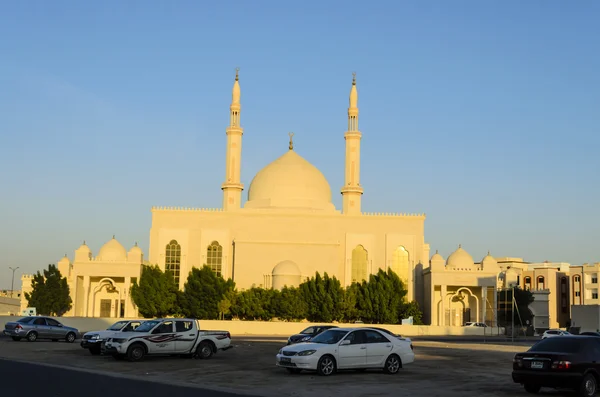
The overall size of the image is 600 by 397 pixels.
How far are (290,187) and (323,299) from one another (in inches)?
545

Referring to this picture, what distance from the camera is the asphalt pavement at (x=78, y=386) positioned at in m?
15.3

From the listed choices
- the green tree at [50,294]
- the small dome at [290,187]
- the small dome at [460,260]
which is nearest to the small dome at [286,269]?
the small dome at [290,187]

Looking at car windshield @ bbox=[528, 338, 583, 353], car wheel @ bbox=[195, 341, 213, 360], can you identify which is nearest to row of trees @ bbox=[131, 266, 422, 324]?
car wheel @ bbox=[195, 341, 213, 360]

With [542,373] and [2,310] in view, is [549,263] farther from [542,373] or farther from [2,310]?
[542,373]

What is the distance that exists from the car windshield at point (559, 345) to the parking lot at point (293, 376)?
1.08 meters

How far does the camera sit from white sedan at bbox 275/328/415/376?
2011 centimetres

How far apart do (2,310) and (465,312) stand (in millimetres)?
51824

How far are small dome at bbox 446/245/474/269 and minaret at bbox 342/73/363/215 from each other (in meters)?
8.63

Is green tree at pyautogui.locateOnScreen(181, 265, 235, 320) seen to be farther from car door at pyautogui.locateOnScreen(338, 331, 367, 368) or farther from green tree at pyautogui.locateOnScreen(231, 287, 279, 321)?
car door at pyautogui.locateOnScreen(338, 331, 367, 368)

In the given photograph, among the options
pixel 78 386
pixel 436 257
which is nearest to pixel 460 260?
pixel 436 257

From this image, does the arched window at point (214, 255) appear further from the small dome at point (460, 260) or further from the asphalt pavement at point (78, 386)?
the asphalt pavement at point (78, 386)

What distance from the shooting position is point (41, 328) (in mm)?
34531

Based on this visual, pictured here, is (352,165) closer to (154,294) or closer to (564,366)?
(154,294)

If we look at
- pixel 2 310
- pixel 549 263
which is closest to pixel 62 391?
pixel 2 310
